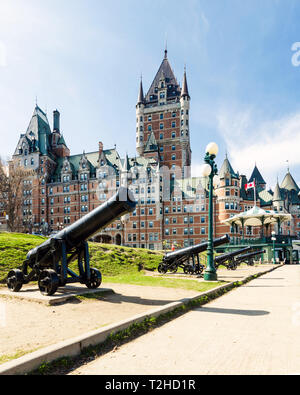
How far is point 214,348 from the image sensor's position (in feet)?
13.7

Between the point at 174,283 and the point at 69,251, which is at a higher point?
the point at 69,251

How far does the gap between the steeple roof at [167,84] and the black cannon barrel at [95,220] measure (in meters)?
75.1

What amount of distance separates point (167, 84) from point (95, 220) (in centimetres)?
7931

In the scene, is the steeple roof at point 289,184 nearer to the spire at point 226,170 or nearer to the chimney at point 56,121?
the spire at point 226,170

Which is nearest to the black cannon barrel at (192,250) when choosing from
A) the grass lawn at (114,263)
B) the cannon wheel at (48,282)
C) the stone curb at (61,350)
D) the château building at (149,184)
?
the grass lawn at (114,263)

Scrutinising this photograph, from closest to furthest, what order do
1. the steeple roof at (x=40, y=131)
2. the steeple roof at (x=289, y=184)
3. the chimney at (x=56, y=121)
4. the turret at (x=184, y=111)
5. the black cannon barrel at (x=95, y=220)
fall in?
the black cannon barrel at (x=95, y=220) < the steeple roof at (x=40, y=131) < the turret at (x=184, y=111) < the steeple roof at (x=289, y=184) < the chimney at (x=56, y=121)

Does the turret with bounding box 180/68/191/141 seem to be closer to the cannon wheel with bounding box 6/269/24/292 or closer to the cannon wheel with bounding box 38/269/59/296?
the cannon wheel with bounding box 6/269/24/292

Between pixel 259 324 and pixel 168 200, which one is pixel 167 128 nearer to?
pixel 168 200

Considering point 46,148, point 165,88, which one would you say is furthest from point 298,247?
point 46,148

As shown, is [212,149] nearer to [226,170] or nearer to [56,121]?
[226,170]

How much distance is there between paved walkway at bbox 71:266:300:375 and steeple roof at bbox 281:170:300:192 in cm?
7437

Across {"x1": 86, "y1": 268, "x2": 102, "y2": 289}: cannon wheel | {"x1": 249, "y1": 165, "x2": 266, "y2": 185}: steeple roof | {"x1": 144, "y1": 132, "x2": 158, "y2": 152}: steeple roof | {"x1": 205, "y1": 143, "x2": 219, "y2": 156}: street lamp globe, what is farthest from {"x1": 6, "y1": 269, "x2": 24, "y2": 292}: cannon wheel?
{"x1": 249, "y1": 165, "x2": 266, "y2": 185}: steeple roof

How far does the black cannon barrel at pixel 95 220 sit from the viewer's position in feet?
23.8

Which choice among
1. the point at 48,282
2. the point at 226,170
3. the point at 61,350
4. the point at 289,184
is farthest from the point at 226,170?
the point at 61,350
